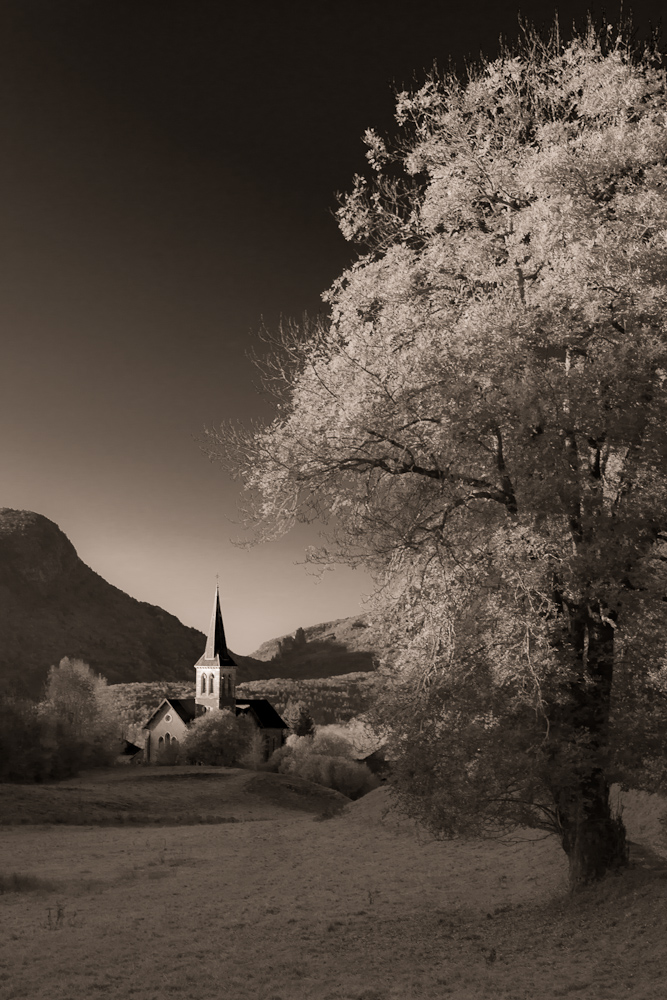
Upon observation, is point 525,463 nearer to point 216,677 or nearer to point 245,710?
point 245,710

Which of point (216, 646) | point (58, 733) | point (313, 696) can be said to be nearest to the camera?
point (58, 733)

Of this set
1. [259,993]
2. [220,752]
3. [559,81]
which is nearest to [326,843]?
[259,993]

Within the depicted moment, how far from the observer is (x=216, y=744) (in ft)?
246

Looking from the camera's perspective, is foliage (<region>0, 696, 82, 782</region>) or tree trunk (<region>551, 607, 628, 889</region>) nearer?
tree trunk (<region>551, 607, 628, 889</region>)

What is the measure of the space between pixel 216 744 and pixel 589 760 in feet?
223

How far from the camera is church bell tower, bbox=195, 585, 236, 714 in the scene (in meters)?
102

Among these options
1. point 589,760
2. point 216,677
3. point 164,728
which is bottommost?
point 164,728

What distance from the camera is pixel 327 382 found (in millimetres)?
12586

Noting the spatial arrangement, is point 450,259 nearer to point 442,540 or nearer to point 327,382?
point 327,382

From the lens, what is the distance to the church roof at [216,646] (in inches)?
4067

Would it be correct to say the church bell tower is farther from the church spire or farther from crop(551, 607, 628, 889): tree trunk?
crop(551, 607, 628, 889): tree trunk

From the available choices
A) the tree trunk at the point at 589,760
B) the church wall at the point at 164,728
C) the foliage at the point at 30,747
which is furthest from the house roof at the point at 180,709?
the tree trunk at the point at 589,760

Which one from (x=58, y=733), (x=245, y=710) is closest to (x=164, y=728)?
(x=245, y=710)

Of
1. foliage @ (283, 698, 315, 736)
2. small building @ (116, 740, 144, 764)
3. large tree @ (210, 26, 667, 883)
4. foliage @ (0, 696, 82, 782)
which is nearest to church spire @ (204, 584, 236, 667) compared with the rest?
foliage @ (283, 698, 315, 736)
